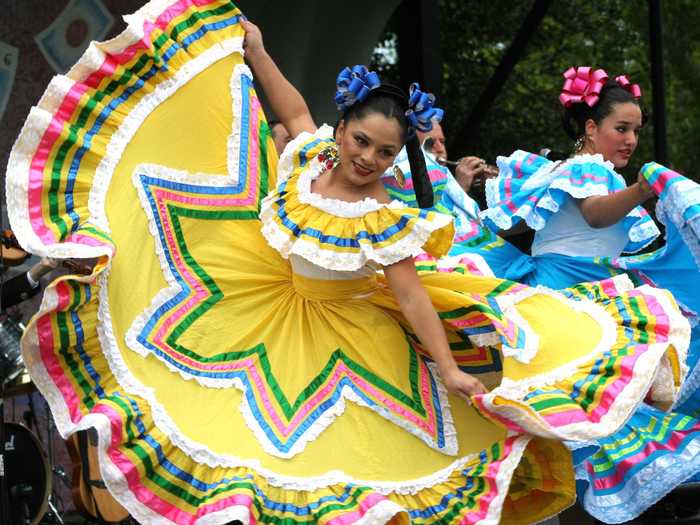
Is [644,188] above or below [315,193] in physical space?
below

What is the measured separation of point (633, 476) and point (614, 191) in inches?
41.5

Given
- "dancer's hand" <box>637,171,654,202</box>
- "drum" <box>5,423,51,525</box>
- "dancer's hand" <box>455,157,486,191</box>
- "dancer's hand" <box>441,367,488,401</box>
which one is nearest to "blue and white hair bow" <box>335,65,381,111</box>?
"dancer's hand" <box>441,367,488,401</box>

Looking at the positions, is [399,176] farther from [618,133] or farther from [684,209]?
[618,133]

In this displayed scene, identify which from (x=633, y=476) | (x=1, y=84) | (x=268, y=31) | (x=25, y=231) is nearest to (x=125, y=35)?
(x=25, y=231)

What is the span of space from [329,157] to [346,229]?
325 mm

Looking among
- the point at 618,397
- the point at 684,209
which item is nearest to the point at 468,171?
the point at 684,209

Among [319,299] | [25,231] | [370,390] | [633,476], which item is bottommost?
[633,476]

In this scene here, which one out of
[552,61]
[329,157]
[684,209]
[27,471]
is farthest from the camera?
[552,61]

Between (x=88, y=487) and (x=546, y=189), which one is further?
(x=88, y=487)

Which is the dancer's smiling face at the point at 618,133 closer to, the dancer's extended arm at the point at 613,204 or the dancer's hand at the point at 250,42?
the dancer's extended arm at the point at 613,204

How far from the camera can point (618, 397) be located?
116 inches

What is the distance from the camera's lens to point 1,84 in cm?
617

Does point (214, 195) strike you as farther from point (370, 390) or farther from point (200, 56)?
point (370, 390)

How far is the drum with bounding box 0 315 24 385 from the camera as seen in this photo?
5.01 metres
